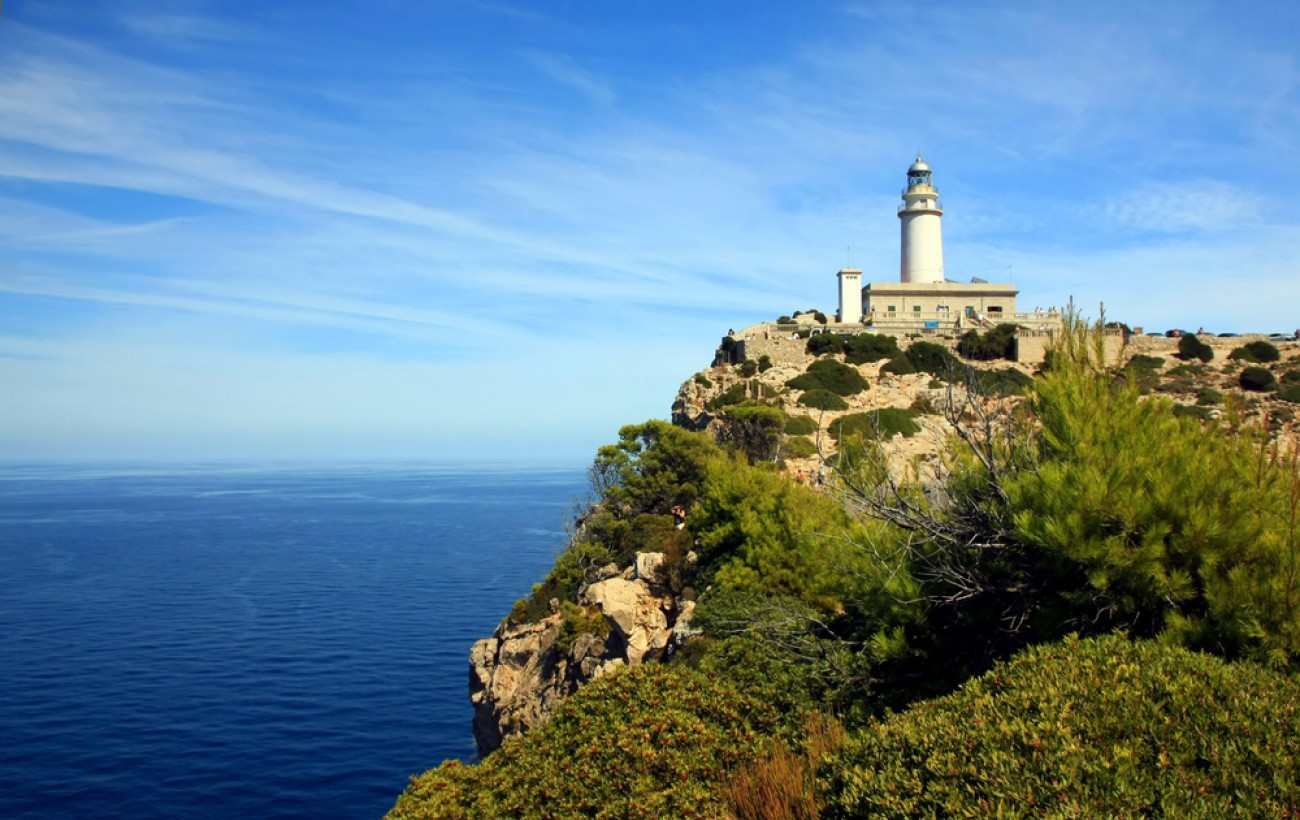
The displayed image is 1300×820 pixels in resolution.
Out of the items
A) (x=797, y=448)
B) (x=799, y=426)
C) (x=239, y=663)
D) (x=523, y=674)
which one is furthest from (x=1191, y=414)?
(x=239, y=663)

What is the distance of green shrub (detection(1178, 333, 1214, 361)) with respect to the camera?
158 feet

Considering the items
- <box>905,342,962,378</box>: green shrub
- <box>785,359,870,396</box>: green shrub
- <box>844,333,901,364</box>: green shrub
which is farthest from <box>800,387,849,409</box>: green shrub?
<box>905,342,962,378</box>: green shrub

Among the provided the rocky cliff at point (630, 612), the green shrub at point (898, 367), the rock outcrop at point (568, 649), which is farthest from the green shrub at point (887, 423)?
the rock outcrop at point (568, 649)

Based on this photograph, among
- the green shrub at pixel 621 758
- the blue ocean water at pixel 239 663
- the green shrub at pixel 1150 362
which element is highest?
the green shrub at pixel 1150 362

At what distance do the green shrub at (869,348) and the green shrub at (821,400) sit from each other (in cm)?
642

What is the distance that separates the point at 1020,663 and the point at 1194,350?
49.0m

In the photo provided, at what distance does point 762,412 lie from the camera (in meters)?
34.5

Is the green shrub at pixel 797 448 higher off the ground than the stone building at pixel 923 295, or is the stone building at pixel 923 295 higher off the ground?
the stone building at pixel 923 295

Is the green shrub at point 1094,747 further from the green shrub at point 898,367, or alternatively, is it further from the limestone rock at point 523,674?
the green shrub at point 898,367

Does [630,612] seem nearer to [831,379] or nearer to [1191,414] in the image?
[1191,414]

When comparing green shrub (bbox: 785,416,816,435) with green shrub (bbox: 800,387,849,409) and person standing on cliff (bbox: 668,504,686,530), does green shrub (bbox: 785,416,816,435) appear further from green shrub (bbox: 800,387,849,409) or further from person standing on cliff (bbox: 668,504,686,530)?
person standing on cliff (bbox: 668,504,686,530)

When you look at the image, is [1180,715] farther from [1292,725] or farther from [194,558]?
[194,558]

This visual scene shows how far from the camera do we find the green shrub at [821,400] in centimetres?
4019

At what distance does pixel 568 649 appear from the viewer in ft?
71.7
